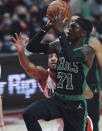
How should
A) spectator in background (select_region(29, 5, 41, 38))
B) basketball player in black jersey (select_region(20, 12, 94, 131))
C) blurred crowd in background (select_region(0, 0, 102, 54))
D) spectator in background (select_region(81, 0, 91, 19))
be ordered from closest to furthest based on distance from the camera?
basketball player in black jersey (select_region(20, 12, 94, 131)) → blurred crowd in background (select_region(0, 0, 102, 54)) → spectator in background (select_region(29, 5, 41, 38)) → spectator in background (select_region(81, 0, 91, 19))

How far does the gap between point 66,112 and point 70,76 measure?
16.9 inches

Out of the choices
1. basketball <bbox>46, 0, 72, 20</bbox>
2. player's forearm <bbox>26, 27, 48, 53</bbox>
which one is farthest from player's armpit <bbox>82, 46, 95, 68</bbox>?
player's forearm <bbox>26, 27, 48, 53</bbox>

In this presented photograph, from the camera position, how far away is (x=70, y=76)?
516cm

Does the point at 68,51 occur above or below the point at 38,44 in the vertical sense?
below

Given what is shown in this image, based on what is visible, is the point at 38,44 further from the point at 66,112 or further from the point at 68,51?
the point at 66,112

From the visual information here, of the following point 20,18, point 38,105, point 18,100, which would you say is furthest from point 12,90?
point 38,105

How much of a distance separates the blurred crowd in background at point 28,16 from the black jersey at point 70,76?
13.7 feet

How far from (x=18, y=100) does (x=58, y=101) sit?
364 centimetres

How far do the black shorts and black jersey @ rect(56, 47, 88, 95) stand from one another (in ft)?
0.47

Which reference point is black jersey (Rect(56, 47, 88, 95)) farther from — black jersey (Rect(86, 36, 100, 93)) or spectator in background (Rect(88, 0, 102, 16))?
spectator in background (Rect(88, 0, 102, 16))

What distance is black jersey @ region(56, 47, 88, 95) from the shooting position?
5.16m

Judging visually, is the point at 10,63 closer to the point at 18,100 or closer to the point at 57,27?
the point at 18,100

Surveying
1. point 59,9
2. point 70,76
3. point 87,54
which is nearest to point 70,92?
point 70,76

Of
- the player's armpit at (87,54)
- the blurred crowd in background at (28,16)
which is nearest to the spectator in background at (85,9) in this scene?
the blurred crowd in background at (28,16)
